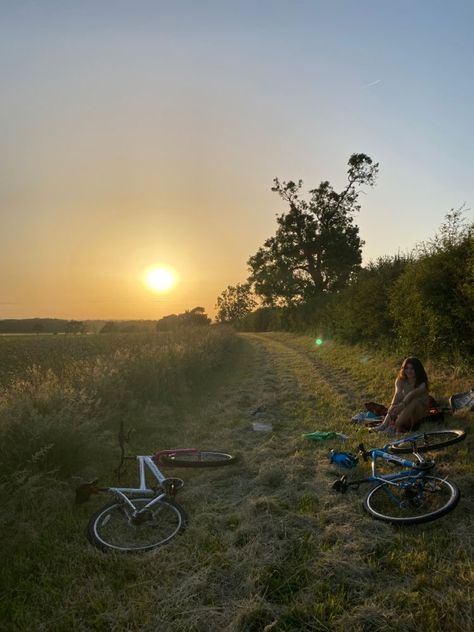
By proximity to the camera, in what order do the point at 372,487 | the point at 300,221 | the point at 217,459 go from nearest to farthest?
the point at 372,487 < the point at 217,459 < the point at 300,221

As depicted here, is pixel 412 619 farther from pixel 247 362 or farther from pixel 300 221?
pixel 300 221

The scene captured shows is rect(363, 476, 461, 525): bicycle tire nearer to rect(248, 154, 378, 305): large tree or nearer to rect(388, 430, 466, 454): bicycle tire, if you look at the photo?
rect(388, 430, 466, 454): bicycle tire

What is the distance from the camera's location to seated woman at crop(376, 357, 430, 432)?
820 cm

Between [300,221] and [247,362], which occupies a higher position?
[300,221]

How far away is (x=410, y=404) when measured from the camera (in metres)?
8.23

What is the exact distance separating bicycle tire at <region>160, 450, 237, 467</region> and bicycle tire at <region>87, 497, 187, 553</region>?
Answer: 1.52m

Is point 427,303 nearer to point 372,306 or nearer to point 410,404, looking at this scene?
point 410,404

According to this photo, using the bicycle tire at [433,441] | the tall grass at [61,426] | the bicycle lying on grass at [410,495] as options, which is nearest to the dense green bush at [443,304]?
the bicycle tire at [433,441]

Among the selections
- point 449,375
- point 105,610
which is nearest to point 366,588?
point 105,610

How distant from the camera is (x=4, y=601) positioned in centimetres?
380

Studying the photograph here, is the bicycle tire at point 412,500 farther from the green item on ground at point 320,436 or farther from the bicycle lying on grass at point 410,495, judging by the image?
the green item on ground at point 320,436

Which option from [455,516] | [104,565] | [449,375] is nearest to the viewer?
[104,565]

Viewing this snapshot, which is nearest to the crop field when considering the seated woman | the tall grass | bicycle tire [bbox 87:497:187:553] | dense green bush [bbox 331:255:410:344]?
the tall grass

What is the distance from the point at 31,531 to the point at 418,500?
441cm
